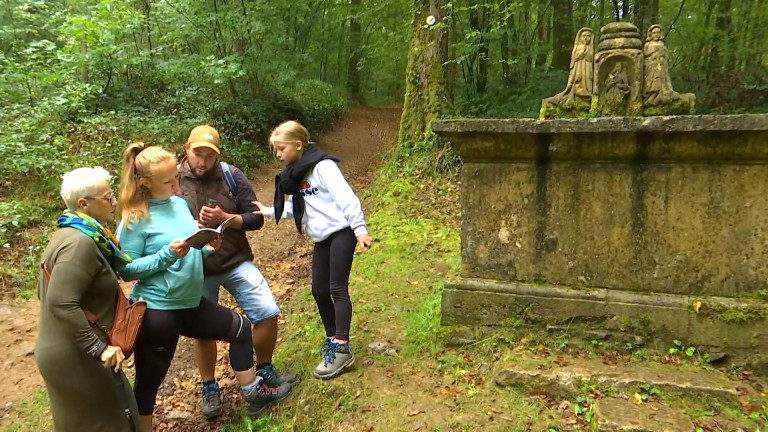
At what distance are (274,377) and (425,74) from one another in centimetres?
723

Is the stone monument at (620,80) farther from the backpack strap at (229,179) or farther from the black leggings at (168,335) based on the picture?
the black leggings at (168,335)

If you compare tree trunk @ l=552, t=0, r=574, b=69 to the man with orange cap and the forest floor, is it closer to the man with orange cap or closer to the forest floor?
the forest floor

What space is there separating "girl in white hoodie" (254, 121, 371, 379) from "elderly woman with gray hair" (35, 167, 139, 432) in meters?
1.18

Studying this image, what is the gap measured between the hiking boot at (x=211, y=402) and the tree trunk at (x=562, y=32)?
968 centimetres

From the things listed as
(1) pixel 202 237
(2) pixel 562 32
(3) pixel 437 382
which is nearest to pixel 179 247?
(1) pixel 202 237

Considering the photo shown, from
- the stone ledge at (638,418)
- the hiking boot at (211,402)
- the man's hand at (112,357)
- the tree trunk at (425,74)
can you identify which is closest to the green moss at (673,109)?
the stone ledge at (638,418)

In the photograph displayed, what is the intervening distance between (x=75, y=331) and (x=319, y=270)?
5.05 feet

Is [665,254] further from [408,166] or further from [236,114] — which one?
[236,114]

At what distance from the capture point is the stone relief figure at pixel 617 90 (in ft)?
11.1

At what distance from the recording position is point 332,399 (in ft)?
→ 11.0

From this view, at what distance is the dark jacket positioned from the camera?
3.43 meters

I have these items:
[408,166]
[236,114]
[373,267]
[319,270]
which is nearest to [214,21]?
[236,114]

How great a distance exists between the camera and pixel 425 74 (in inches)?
375

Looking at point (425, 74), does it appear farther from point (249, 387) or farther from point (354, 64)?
point (354, 64)
